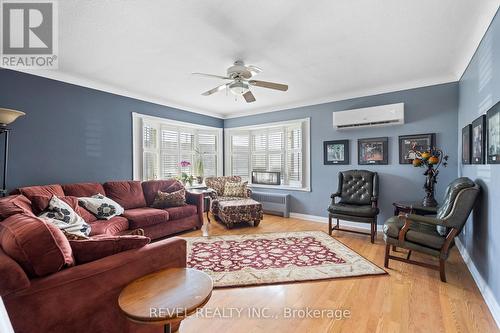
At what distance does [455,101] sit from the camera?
3660mm

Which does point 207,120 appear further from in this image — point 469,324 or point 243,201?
point 469,324

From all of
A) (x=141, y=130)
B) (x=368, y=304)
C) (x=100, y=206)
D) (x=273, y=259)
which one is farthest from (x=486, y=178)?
(x=141, y=130)

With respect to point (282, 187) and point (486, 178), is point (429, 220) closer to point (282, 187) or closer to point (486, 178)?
point (486, 178)

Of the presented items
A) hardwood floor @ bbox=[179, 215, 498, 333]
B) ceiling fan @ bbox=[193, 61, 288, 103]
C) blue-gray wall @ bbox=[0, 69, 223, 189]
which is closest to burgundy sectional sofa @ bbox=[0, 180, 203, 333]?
hardwood floor @ bbox=[179, 215, 498, 333]

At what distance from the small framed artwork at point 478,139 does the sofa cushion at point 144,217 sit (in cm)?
403

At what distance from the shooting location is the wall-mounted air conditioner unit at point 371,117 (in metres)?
3.98

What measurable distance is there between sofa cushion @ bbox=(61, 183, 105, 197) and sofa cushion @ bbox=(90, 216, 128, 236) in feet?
1.99

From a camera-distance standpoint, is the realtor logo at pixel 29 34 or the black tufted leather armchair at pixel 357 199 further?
the black tufted leather armchair at pixel 357 199

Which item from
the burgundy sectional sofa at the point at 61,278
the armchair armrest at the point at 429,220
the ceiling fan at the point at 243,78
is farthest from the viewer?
the ceiling fan at the point at 243,78

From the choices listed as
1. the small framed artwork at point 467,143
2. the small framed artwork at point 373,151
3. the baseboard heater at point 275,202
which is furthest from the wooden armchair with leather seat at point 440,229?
the baseboard heater at point 275,202

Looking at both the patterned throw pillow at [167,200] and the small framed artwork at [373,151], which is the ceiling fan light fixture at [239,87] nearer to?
the patterned throw pillow at [167,200]

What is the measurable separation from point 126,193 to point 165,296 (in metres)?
3.21

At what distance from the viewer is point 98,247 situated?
1.45 m

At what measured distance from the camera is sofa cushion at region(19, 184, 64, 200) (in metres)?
2.91
